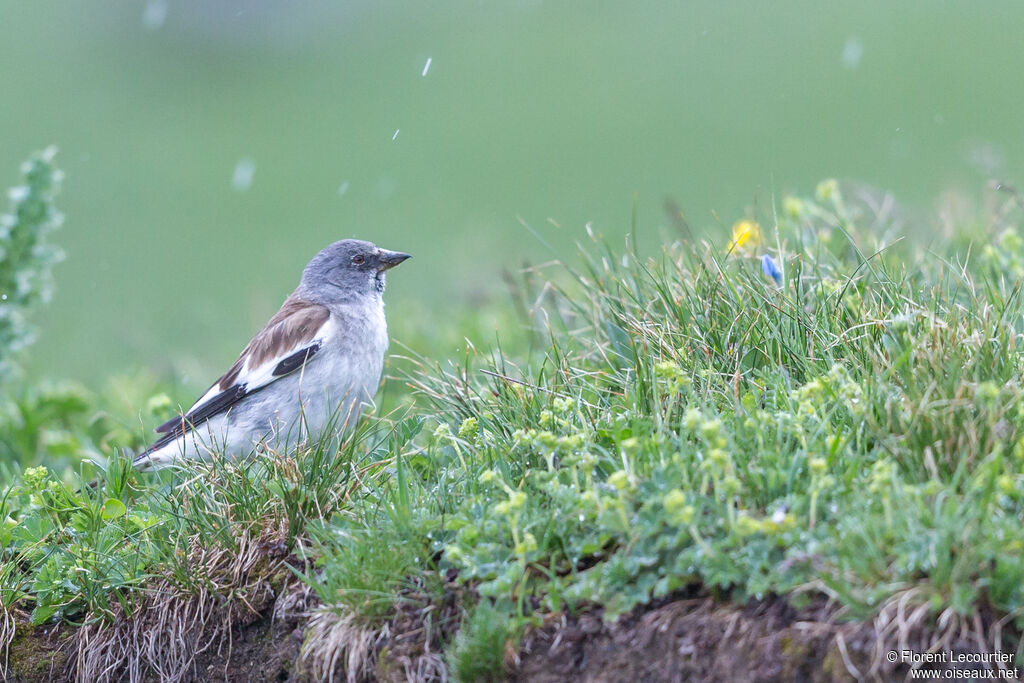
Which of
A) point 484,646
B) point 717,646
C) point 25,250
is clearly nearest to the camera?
point 717,646

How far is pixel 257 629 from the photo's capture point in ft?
13.6

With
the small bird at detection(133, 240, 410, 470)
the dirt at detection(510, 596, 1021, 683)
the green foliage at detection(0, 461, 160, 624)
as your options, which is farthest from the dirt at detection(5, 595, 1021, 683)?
the small bird at detection(133, 240, 410, 470)

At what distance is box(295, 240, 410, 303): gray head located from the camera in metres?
6.25

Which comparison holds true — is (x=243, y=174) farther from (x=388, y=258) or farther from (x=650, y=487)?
(x=650, y=487)

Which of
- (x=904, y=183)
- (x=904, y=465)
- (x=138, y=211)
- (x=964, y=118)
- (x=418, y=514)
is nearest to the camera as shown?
(x=904, y=465)

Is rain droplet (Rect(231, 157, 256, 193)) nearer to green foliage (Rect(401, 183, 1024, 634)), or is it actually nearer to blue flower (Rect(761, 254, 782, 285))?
green foliage (Rect(401, 183, 1024, 634))

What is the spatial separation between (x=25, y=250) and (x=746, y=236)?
3795 mm

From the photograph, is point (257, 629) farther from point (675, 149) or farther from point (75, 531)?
point (675, 149)

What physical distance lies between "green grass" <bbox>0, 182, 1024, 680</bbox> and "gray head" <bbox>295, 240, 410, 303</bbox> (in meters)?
1.20

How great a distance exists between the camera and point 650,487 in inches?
141

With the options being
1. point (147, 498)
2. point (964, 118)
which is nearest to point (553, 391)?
point (147, 498)

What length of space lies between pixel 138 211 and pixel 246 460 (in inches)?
792

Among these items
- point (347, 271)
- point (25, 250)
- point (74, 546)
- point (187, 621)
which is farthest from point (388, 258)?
point (187, 621)

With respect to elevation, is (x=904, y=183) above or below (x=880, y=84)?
below
